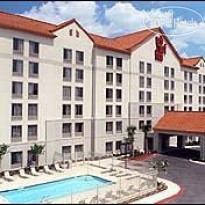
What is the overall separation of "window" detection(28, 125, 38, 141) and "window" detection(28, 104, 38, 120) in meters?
1.03

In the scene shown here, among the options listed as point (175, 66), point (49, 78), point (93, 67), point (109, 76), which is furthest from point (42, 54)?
point (175, 66)

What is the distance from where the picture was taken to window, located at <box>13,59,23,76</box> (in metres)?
34.4

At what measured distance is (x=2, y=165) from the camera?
33219 mm

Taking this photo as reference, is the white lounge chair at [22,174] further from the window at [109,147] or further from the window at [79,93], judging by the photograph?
the window at [109,147]

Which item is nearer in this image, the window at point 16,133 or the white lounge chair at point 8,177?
the white lounge chair at point 8,177

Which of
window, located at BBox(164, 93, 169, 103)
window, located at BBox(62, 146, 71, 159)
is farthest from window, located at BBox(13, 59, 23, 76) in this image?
window, located at BBox(164, 93, 169, 103)

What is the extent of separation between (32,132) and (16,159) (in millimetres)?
3507

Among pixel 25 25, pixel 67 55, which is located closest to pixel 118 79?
pixel 67 55

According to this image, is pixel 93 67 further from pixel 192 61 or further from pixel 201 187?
pixel 192 61

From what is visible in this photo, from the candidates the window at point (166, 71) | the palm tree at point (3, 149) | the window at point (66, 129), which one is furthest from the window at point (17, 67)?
the window at point (166, 71)

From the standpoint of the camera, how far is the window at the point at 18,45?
34375 mm

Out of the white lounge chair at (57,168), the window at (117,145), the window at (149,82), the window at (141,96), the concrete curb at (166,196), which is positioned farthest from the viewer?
the window at (149,82)

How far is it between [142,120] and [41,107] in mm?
17617

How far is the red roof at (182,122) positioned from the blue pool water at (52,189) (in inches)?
660
